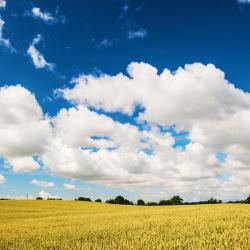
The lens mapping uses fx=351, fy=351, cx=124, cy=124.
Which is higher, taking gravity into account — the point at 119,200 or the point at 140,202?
the point at 119,200

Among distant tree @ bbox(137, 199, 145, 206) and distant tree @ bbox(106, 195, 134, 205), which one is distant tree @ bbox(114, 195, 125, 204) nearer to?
distant tree @ bbox(106, 195, 134, 205)

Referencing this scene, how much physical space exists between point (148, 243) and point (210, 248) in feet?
8.35

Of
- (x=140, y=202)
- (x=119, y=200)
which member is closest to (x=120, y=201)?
→ (x=119, y=200)

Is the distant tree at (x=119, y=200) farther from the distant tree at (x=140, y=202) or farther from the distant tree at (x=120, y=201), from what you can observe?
the distant tree at (x=140, y=202)

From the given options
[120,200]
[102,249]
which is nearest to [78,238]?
[102,249]

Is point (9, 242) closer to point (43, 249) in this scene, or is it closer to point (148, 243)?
Answer: point (43, 249)

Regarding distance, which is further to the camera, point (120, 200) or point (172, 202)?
point (120, 200)

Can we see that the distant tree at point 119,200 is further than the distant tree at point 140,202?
Yes

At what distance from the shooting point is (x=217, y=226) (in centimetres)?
1603

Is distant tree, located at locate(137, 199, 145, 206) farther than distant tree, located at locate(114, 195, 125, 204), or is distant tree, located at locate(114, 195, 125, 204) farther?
distant tree, located at locate(114, 195, 125, 204)

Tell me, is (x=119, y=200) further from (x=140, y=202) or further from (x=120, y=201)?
(x=140, y=202)

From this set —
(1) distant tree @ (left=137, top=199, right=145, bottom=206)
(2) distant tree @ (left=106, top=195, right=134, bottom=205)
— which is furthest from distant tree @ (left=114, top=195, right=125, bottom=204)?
(1) distant tree @ (left=137, top=199, right=145, bottom=206)

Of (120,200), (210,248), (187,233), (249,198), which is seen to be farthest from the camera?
(120,200)

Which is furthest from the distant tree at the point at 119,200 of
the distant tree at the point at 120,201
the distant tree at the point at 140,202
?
the distant tree at the point at 140,202
